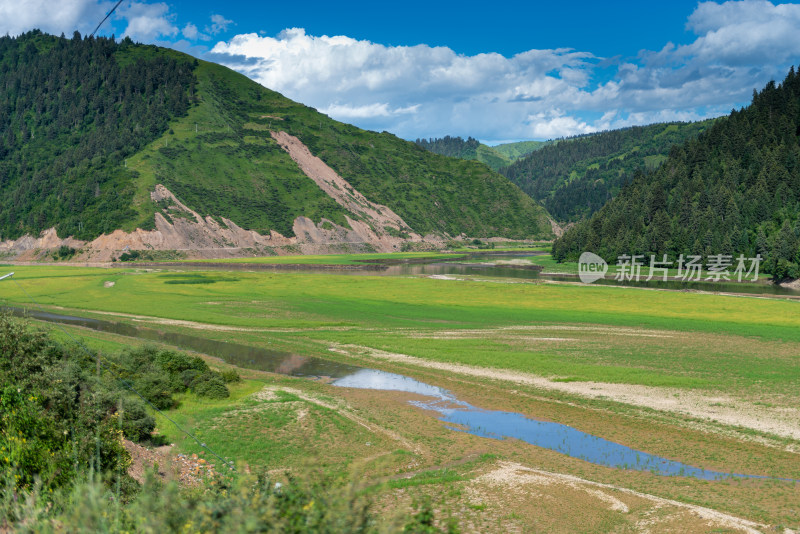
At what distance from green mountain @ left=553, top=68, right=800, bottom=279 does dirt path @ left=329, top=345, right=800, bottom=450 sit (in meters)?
93.7

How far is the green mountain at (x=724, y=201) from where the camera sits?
13012 centimetres

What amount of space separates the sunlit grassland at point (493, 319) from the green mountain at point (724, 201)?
5303cm

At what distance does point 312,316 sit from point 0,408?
45329 millimetres

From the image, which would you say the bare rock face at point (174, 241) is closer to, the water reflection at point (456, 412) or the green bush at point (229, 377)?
the water reflection at point (456, 412)

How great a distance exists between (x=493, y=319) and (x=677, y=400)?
30.5m

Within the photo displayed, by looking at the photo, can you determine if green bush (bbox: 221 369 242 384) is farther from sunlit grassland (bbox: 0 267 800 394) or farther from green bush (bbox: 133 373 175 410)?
sunlit grassland (bbox: 0 267 800 394)

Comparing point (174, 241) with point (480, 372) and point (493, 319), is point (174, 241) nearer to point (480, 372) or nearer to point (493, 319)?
point (493, 319)

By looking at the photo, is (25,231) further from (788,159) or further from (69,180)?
(788,159)

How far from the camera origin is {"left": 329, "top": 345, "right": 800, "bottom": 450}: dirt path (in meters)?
27.2

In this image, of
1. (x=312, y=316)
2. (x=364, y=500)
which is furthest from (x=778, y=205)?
(x=364, y=500)

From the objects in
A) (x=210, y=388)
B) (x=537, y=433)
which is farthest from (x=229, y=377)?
(x=537, y=433)

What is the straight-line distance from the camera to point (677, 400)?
31.2 m

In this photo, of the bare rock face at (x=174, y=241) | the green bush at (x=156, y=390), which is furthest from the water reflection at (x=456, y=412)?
the bare rock face at (x=174, y=241)

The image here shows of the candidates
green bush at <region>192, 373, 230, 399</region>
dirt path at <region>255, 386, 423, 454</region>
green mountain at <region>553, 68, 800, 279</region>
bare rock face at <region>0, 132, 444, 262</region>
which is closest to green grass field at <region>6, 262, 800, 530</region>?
dirt path at <region>255, 386, 423, 454</region>
